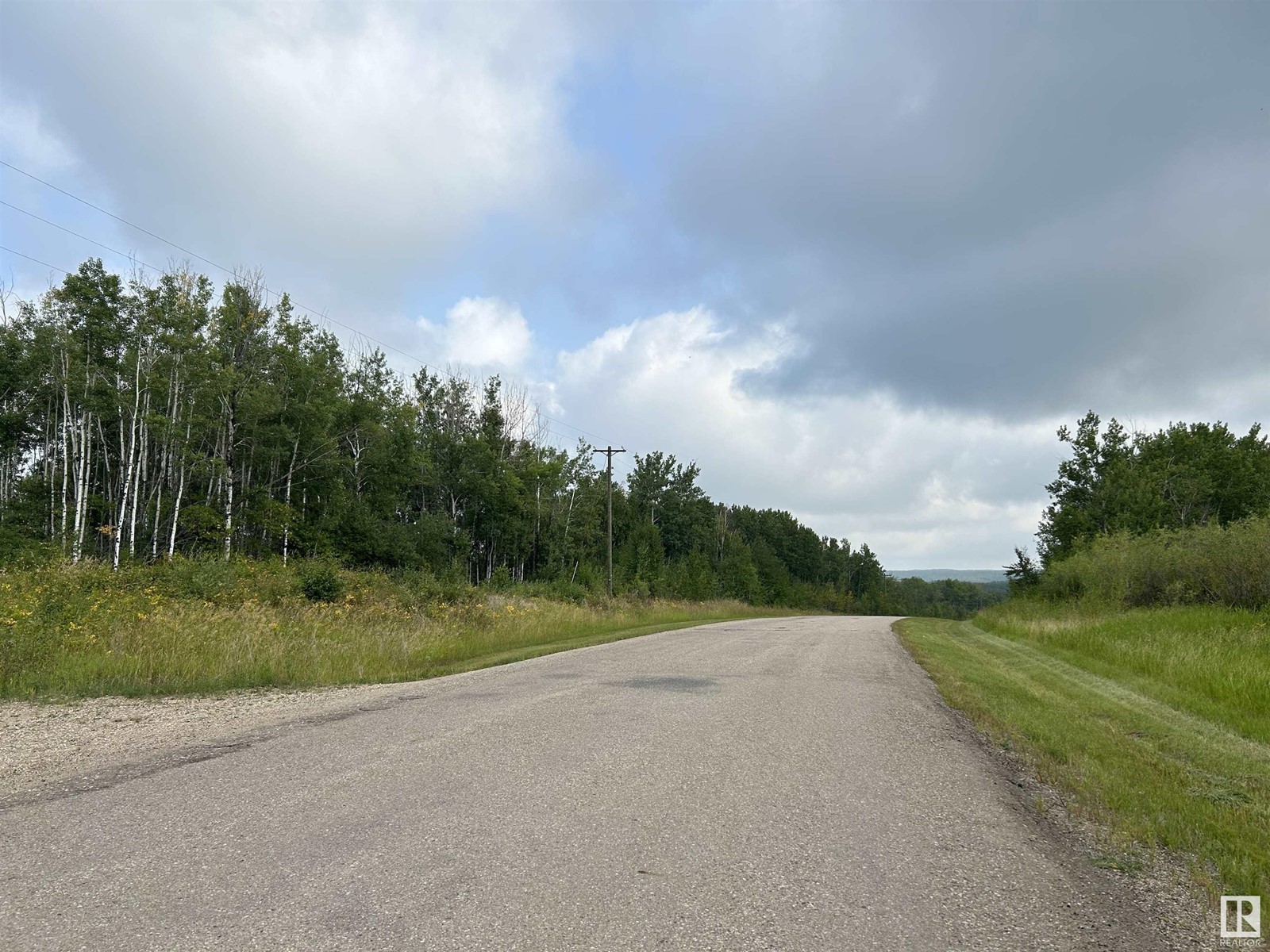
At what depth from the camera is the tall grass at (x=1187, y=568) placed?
64.5 feet

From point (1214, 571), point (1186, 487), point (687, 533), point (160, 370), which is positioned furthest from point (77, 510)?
point (1186, 487)

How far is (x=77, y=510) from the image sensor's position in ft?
97.8

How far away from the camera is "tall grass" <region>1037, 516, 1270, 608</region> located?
1967cm

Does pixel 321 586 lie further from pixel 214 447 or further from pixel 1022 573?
pixel 1022 573

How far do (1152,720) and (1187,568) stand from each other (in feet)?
59.6

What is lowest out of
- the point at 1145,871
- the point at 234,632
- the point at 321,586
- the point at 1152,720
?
the point at 1152,720

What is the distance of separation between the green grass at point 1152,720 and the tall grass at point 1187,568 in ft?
4.54

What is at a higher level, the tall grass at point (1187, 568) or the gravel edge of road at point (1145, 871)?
the tall grass at point (1187, 568)

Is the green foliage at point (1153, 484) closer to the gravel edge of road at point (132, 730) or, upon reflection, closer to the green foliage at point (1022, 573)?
the green foliage at point (1022, 573)

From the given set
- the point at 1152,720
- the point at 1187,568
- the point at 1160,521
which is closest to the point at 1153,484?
the point at 1160,521

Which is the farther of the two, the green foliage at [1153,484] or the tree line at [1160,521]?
the green foliage at [1153,484]

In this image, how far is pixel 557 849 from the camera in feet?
13.5

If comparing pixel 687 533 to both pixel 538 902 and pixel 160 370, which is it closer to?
pixel 160 370

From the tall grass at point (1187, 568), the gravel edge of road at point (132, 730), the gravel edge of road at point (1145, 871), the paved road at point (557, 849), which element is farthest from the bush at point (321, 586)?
the tall grass at point (1187, 568)
